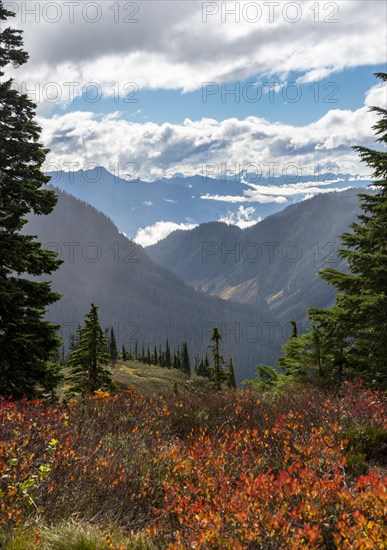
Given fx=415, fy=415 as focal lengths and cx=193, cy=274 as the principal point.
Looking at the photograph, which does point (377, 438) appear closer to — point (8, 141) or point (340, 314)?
point (340, 314)

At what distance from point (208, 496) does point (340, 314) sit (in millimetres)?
10456

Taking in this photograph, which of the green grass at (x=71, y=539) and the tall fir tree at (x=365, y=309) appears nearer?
the green grass at (x=71, y=539)

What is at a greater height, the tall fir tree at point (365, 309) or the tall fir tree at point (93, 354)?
the tall fir tree at point (365, 309)

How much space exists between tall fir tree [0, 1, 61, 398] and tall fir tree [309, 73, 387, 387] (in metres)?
9.83

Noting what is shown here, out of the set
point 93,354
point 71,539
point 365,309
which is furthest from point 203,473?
point 93,354

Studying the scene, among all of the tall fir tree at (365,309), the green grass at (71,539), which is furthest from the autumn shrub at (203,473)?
the tall fir tree at (365,309)

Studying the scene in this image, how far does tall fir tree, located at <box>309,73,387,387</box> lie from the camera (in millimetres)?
13500

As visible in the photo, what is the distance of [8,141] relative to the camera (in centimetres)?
1455

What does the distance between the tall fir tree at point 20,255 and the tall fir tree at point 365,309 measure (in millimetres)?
9830

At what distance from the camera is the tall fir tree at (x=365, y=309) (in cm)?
1350

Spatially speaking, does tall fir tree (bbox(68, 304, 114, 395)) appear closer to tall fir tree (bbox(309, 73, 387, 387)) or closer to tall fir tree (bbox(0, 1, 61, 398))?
tall fir tree (bbox(0, 1, 61, 398))

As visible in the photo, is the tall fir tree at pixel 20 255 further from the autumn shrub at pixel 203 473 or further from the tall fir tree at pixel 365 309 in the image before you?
the tall fir tree at pixel 365 309

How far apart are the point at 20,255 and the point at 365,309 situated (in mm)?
11679

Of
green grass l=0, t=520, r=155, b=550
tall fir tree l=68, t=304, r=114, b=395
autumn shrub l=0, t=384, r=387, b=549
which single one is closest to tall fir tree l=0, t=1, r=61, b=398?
autumn shrub l=0, t=384, r=387, b=549
